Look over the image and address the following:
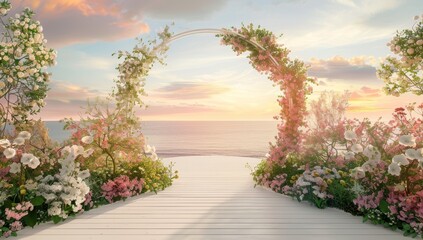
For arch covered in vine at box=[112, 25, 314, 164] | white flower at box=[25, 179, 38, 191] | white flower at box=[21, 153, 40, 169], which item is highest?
arch covered in vine at box=[112, 25, 314, 164]

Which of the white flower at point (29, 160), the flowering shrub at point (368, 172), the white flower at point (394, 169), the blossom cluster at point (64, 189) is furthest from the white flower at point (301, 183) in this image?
the white flower at point (29, 160)

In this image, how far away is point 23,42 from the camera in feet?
19.4

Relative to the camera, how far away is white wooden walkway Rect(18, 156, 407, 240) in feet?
13.5

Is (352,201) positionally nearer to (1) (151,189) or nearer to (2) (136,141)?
(1) (151,189)

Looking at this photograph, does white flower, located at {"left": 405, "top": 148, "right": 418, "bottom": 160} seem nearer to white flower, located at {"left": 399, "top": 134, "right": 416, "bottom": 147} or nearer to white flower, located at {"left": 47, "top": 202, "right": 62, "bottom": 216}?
white flower, located at {"left": 399, "top": 134, "right": 416, "bottom": 147}

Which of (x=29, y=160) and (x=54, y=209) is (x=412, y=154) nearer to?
(x=54, y=209)

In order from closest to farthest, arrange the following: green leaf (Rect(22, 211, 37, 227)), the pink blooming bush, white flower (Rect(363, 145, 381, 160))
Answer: green leaf (Rect(22, 211, 37, 227)), white flower (Rect(363, 145, 381, 160)), the pink blooming bush

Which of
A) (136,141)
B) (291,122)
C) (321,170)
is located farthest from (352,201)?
(136,141)

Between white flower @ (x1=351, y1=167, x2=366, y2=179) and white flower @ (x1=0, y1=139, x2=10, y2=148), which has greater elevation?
white flower @ (x1=0, y1=139, x2=10, y2=148)

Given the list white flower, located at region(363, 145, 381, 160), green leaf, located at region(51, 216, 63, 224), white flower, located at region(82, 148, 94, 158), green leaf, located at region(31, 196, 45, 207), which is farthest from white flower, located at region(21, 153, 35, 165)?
white flower, located at region(363, 145, 381, 160)

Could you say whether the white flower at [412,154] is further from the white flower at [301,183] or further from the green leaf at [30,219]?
the green leaf at [30,219]

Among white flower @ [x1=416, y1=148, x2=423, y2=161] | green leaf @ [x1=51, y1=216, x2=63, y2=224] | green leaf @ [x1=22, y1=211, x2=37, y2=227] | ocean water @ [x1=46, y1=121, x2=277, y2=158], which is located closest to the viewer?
white flower @ [x1=416, y1=148, x2=423, y2=161]

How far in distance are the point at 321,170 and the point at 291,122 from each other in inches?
65.7

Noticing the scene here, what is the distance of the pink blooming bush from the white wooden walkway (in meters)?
0.17
